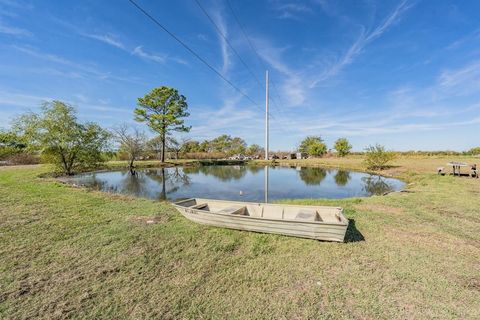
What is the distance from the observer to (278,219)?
5.29m

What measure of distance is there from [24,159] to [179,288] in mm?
38116

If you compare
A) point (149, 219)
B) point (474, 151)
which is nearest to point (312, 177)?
point (149, 219)

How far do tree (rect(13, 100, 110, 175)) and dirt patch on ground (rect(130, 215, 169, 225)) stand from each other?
57.2 feet

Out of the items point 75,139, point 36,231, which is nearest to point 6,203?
point 36,231

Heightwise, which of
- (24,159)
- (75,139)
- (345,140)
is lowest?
(24,159)

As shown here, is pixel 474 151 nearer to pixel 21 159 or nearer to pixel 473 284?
pixel 473 284

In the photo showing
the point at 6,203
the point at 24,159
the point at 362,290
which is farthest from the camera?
the point at 24,159

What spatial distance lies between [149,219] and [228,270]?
3807 mm

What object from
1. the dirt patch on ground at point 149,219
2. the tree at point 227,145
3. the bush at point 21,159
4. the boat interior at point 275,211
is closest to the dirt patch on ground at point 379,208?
the boat interior at point 275,211

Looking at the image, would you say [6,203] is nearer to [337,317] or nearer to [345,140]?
[337,317]

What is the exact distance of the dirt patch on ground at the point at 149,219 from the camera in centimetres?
644

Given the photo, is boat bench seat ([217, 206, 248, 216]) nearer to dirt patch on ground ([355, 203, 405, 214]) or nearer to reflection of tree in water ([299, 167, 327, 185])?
dirt patch on ground ([355, 203, 405, 214])

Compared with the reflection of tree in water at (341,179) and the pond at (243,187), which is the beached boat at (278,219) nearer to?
the pond at (243,187)

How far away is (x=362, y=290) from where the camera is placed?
3.35 m
